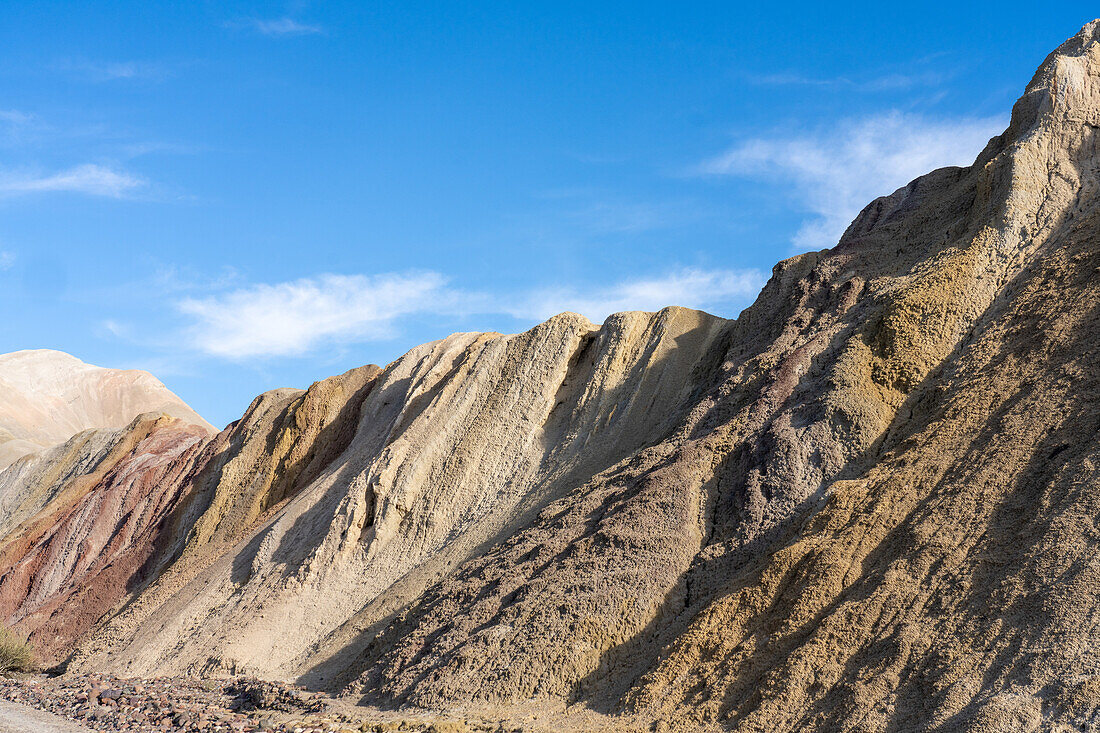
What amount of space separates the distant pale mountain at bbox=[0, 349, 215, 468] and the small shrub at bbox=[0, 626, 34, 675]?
58453 mm

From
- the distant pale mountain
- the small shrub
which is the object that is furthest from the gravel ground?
the distant pale mountain

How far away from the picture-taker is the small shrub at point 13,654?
22.3m

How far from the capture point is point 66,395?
298ft

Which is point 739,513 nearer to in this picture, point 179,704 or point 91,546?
point 179,704

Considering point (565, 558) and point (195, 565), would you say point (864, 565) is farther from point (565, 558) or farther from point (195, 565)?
point (195, 565)

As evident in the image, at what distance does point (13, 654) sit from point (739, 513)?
18.6 metres

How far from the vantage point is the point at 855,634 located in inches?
432

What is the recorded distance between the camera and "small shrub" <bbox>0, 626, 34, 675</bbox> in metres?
22.3

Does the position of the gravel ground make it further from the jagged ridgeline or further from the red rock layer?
the red rock layer

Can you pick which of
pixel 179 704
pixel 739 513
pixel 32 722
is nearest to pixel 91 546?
pixel 179 704

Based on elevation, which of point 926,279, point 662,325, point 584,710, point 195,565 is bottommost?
point 584,710

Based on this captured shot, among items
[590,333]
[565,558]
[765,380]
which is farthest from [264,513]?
[765,380]

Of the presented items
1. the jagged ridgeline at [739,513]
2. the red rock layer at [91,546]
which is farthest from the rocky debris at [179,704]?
the red rock layer at [91,546]

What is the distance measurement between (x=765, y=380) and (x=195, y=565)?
16555 mm
